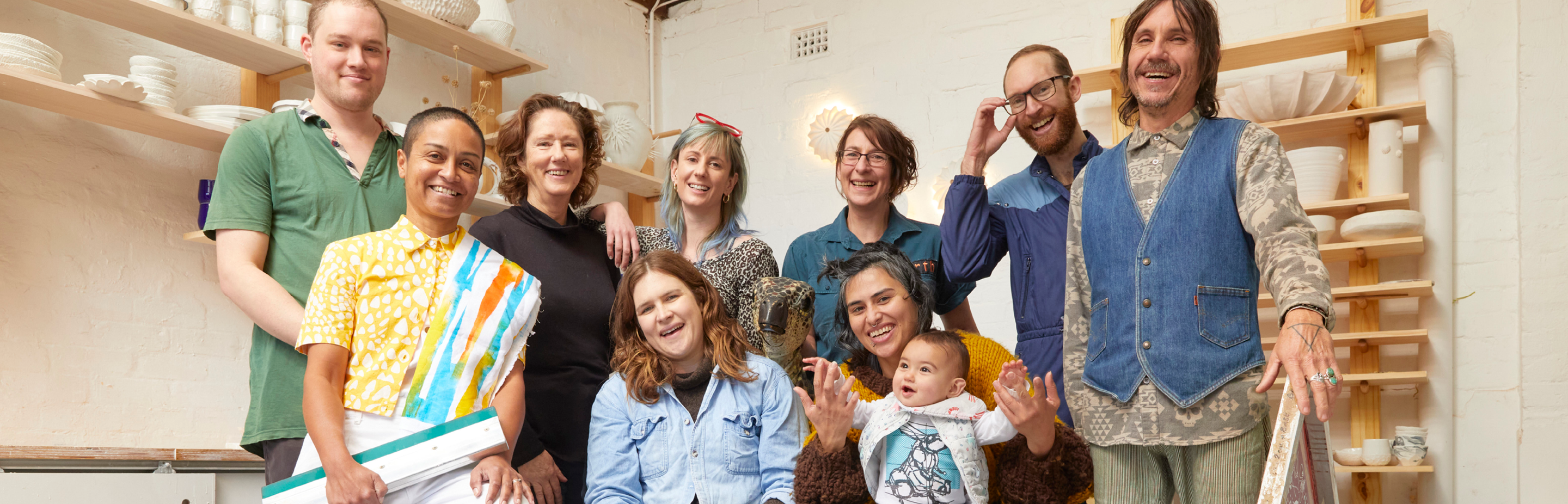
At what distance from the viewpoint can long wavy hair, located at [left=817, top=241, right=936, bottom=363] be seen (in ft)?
6.47

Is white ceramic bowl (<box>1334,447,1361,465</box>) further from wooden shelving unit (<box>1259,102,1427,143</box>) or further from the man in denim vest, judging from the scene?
the man in denim vest

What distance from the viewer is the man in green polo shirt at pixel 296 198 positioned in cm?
164

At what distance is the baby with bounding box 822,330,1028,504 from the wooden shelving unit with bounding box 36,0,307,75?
2.12m

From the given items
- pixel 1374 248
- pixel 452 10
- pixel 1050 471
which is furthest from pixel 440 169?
pixel 1374 248

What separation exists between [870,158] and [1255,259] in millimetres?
939

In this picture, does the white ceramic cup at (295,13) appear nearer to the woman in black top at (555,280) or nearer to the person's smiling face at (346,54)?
the woman in black top at (555,280)

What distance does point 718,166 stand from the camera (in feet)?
7.33

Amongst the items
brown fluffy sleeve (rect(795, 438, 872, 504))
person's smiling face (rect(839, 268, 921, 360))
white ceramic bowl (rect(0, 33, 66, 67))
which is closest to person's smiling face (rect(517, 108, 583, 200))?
person's smiling face (rect(839, 268, 921, 360))

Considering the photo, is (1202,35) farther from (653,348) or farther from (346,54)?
(346,54)

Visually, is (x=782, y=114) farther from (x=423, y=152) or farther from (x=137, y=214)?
(x=423, y=152)

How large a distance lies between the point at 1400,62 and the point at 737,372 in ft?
9.11

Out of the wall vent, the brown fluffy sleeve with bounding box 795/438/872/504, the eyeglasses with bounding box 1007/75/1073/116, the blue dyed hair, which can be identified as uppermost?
the wall vent

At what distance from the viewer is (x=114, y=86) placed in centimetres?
244

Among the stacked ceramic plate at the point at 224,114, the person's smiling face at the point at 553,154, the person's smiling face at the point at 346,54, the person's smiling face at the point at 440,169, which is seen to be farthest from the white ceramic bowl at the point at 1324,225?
the stacked ceramic plate at the point at 224,114
